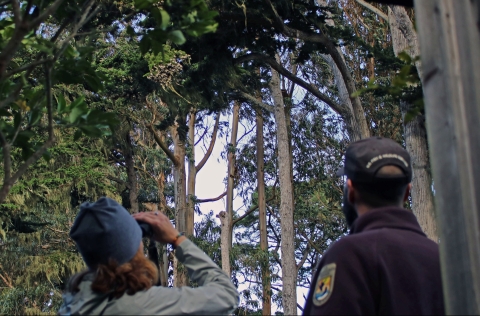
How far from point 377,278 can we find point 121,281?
0.78 m

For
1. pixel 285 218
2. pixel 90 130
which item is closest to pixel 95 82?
pixel 90 130

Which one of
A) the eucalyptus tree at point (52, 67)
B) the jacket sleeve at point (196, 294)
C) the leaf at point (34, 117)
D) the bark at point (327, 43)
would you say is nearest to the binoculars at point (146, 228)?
the jacket sleeve at point (196, 294)

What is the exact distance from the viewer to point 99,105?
1546cm

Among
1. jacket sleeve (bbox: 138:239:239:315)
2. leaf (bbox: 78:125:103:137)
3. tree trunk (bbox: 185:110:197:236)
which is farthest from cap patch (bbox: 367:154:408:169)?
tree trunk (bbox: 185:110:197:236)

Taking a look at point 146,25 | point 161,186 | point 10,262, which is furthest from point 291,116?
point 146,25

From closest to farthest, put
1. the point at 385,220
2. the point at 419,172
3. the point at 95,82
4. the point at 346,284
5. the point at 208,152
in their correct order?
1. the point at 346,284
2. the point at 385,220
3. the point at 95,82
4. the point at 419,172
5. the point at 208,152

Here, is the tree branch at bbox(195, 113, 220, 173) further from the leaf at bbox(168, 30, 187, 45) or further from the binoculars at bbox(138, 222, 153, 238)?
the binoculars at bbox(138, 222, 153, 238)

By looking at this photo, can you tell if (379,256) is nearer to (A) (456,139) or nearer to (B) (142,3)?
(A) (456,139)

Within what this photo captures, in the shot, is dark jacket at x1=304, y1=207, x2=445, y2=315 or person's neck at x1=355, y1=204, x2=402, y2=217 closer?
dark jacket at x1=304, y1=207, x2=445, y2=315

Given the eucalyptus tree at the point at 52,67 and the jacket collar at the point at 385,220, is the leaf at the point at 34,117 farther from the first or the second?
the jacket collar at the point at 385,220

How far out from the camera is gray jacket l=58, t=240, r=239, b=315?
1.88 metres

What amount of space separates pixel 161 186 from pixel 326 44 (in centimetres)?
1639

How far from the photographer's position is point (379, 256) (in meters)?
1.73

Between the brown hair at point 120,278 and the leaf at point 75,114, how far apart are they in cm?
74
